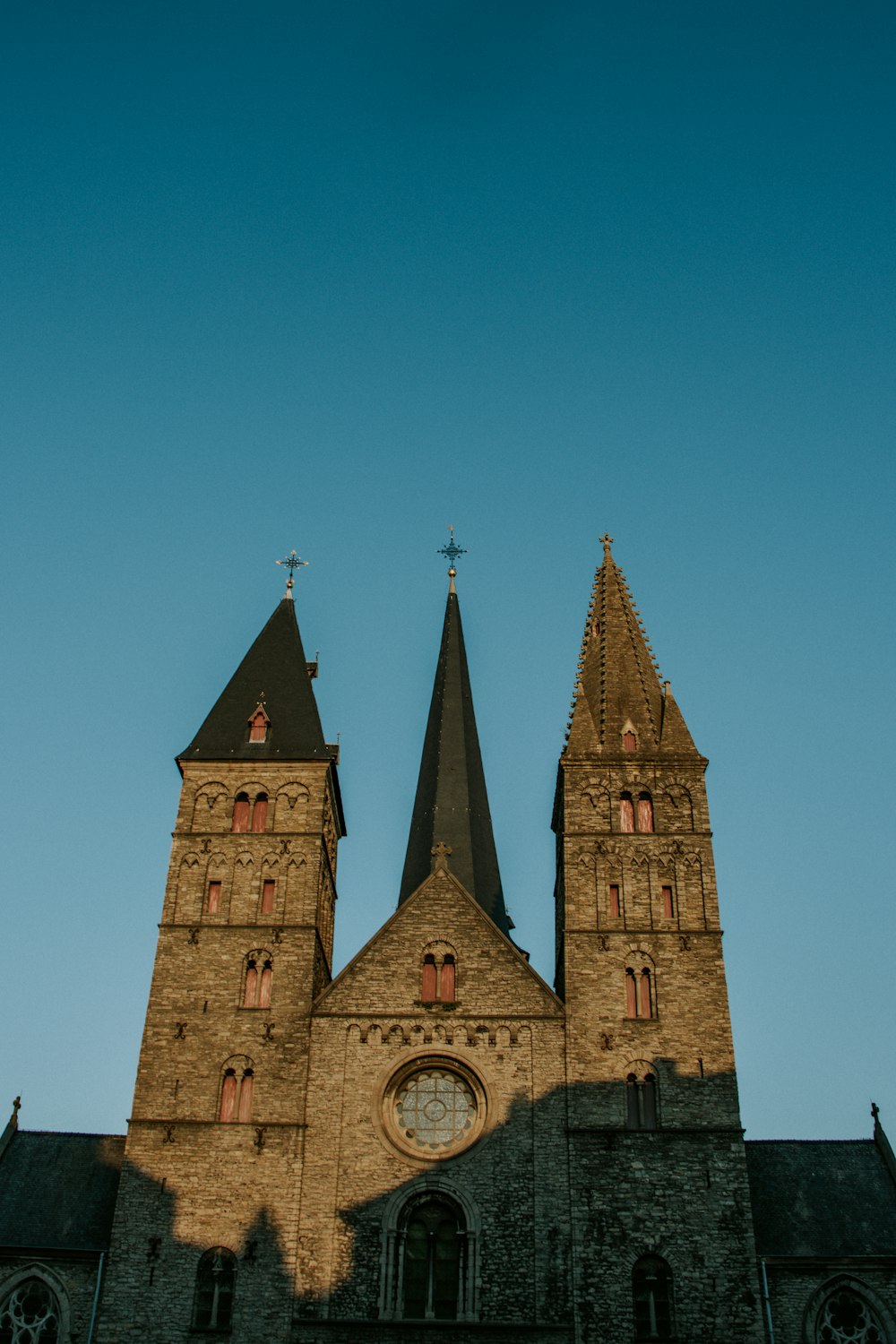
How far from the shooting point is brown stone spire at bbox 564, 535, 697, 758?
3856 centimetres

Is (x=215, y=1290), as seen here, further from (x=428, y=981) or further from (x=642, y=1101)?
(x=642, y=1101)

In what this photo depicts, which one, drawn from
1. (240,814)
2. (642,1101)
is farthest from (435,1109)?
(240,814)

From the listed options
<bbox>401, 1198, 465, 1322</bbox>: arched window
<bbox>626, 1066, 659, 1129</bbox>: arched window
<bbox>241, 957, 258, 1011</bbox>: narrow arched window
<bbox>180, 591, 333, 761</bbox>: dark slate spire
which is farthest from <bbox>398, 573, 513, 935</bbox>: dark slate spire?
<bbox>401, 1198, 465, 1322</bbox>: arched window

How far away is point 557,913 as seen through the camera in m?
37.5

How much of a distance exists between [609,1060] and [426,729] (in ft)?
49.5

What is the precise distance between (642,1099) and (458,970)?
523cm

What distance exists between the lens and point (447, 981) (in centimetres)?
3441

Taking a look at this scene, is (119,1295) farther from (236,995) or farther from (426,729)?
(426,729)

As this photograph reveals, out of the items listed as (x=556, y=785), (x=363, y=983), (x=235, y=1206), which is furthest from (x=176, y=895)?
(x=556, y=785)

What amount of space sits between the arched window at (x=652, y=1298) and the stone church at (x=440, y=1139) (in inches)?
2.2

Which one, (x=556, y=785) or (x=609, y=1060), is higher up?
(x=556, y=785)

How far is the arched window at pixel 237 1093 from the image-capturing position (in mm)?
32625

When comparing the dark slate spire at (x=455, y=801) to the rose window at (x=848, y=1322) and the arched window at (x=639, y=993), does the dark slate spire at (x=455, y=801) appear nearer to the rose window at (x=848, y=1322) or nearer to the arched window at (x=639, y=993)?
the arched window at (x=639, y=993)

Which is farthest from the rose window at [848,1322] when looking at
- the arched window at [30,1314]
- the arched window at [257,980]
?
the arched window at [30,1314]
